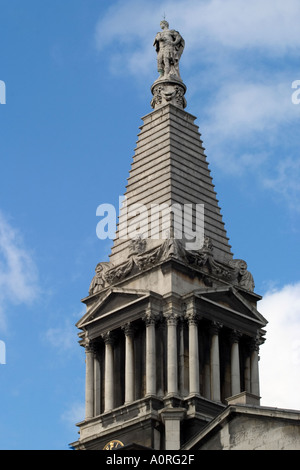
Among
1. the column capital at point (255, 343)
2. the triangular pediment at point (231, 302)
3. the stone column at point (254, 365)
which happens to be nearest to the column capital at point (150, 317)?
the triangular pediment at point (231, 302)

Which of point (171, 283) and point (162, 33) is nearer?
point (171, 283)

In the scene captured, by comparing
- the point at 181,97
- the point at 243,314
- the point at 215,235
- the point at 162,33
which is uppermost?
the point at 162,33

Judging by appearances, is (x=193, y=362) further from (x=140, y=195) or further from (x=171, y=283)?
(x=140, y=195)

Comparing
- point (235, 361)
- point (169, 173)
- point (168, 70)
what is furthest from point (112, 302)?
point (168, 70)

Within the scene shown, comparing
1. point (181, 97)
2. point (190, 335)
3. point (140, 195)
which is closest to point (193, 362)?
point (190, 335)

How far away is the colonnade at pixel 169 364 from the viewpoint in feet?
237

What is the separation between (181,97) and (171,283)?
16999 millimetres

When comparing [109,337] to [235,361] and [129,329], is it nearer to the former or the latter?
[129,329]

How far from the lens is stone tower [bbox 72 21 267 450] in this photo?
72188 millimetres

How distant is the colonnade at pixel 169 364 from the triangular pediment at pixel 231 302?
1213mm

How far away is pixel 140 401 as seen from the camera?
71562 millimetres

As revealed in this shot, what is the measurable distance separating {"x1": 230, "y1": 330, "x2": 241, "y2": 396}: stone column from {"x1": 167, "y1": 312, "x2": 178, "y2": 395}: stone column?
468 centimetres
